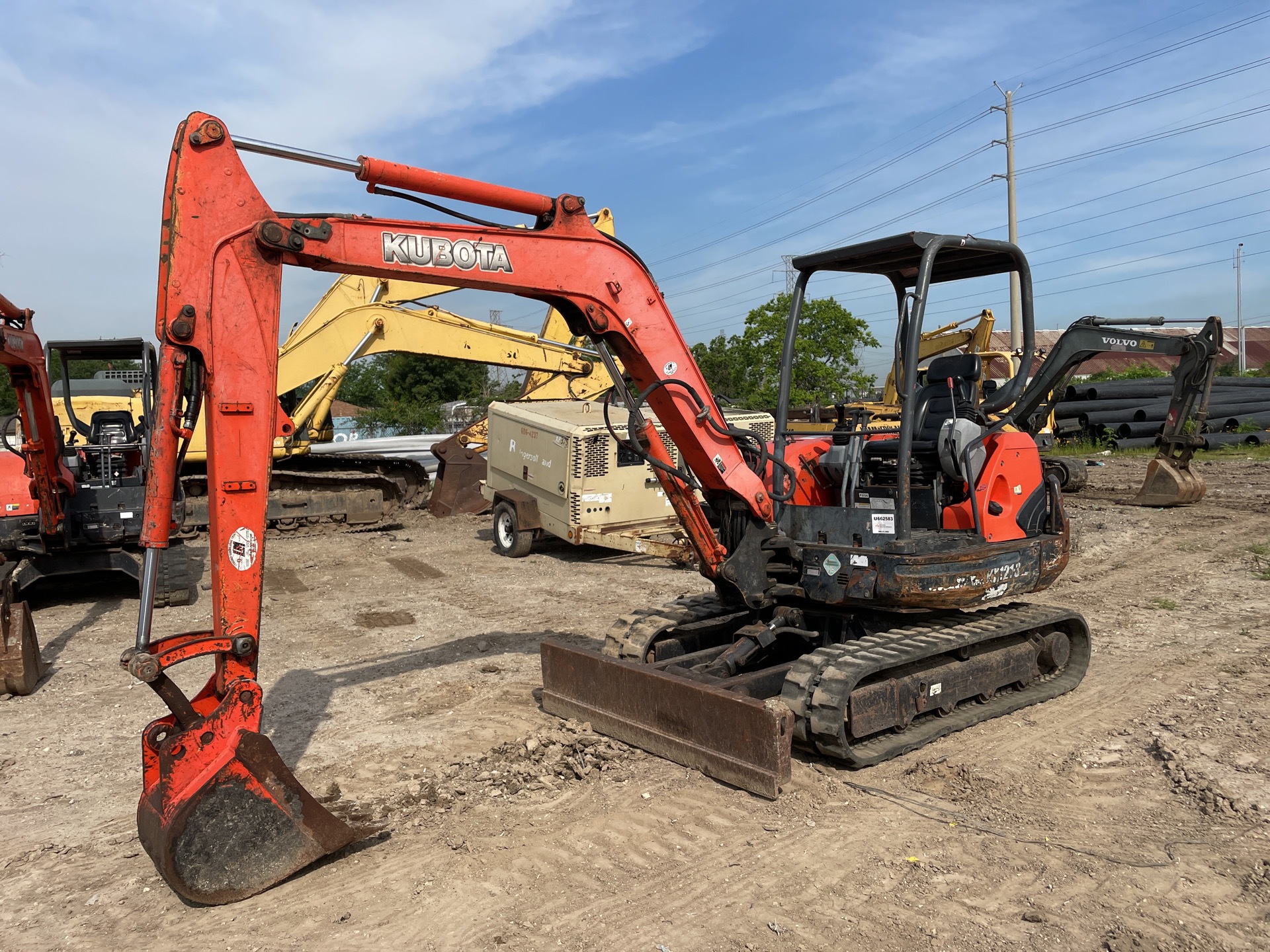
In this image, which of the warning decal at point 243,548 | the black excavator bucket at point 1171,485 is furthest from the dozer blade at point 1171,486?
the warning decal at point 243,548

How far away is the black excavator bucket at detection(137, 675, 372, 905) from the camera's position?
3.67m

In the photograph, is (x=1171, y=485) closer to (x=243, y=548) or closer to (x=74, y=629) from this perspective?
(x=243, y=548)

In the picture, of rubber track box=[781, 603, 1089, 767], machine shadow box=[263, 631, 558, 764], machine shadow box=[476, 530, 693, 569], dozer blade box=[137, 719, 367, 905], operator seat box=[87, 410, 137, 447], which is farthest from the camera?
machine shadow box=[476, 530, 693, 569]

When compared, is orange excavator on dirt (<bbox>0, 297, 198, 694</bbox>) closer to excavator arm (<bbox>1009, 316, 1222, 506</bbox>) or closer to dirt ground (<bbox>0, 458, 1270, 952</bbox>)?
dirt ground (<bbox>0, 458, 1270, 952</bbox>)

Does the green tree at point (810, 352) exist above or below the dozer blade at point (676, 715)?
above

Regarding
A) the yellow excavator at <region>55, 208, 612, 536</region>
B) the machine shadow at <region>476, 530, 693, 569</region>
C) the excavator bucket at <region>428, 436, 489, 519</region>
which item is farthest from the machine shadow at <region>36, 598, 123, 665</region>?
the excavator bucket at <region>428, 436, 489, 519</region>

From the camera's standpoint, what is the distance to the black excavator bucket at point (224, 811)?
144 inches

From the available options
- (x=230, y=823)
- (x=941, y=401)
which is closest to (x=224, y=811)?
(x=230, y=823)

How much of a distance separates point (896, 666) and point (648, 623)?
1.51m

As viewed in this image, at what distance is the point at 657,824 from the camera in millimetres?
4383

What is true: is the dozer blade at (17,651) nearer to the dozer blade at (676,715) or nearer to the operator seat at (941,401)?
the dozer blade at (676,715)

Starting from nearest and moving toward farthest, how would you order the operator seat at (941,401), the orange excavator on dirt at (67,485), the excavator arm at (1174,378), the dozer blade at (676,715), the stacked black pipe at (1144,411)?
the dozer blade at (676,715)
the operator seat at (941,401)
the excavator arm at (1174,378)
the orange excavator on dirt at (67,485)
the stacked black pipe at (1144,411)

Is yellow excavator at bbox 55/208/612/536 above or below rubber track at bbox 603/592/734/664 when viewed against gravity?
above

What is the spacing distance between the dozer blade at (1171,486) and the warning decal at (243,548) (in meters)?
13.4
